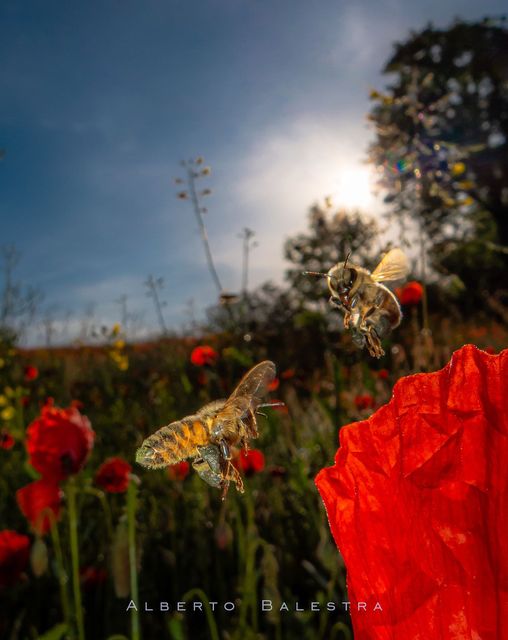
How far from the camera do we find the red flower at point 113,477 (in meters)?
2.50

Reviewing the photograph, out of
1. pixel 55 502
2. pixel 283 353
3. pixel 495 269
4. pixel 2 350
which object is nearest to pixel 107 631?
pixel 55 502

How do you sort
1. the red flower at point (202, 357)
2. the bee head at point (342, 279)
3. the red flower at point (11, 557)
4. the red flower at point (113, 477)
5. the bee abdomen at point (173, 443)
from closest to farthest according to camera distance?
1. the bee abdomen at point (173, 443)
2. the bee head at point (342, 279)
3. the red flower at point (11, 557)
4. the red flower at point (113, 477)
5. the red flower at point (202, 357)

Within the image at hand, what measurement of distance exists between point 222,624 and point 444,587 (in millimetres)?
2512

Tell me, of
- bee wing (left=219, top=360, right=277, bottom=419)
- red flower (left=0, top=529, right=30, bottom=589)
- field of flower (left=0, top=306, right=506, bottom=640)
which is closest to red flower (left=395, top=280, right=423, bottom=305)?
field of flower (left=0, top=306, right=506, bottom=640)

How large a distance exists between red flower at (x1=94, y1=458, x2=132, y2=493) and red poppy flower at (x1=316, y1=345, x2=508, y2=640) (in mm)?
2227

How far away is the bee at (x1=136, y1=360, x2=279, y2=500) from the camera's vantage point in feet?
1.97

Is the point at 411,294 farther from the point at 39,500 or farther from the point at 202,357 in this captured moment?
the point at 39,500

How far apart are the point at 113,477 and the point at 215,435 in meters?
1.97

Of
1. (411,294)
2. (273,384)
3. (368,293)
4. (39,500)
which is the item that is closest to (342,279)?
(368,293)

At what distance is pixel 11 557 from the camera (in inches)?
89.6

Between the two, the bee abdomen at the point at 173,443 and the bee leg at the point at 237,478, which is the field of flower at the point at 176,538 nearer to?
the bee abdomen at the point at 173,443

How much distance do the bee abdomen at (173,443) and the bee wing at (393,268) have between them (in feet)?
1.10

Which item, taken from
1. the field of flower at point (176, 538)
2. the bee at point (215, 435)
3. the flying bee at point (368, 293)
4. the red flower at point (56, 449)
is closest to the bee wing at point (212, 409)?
the bee at point (215, 435)

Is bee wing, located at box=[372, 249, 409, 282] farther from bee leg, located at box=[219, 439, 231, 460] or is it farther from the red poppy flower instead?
the red poppy flower
